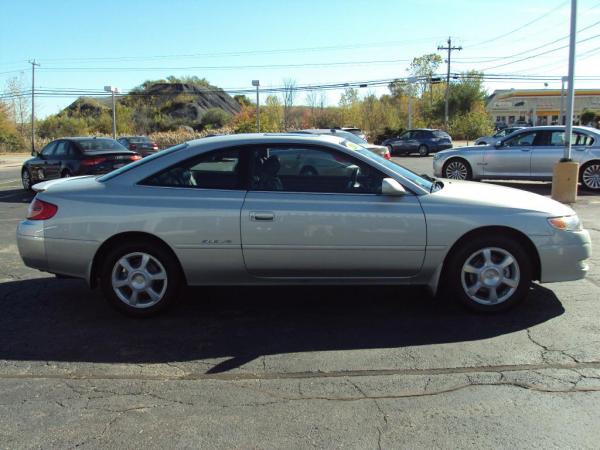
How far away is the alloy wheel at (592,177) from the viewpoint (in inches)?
536

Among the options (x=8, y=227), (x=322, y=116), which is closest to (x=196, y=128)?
(x=322, y=116)

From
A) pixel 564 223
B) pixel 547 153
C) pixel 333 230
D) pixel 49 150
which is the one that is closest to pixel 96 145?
pixel 49 150

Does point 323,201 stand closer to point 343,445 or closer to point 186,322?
point 186,322

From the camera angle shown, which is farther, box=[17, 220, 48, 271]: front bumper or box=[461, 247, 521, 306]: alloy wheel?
box=[17, 220, 48, 271]: front bumper

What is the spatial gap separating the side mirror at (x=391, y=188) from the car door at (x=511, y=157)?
1042cm

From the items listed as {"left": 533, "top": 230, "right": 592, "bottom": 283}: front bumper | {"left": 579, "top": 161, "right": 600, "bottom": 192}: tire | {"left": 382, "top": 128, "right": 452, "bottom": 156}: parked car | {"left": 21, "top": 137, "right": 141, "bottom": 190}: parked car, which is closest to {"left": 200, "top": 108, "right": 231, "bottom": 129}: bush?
{"left": 382, "top": 128, "right": 452, "bottom": 156}: parked car

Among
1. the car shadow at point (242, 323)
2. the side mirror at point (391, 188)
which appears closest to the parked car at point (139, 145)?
the car shadow at point (242, 323)

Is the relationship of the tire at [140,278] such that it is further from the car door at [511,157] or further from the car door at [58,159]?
the car door at [511,157]

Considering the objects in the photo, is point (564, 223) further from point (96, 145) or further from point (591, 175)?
point (96, 145)

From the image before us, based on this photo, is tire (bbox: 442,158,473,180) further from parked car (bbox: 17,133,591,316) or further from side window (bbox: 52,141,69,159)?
parked car (bbox: 17,133,591,316)

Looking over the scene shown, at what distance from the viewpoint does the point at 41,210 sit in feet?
16.2

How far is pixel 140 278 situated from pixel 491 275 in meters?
3.01

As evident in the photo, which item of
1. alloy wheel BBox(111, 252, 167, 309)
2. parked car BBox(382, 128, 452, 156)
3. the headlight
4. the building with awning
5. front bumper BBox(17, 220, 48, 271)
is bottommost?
alloy wheel BBox(111, 252, 167, 309)

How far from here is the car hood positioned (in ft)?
15.8
